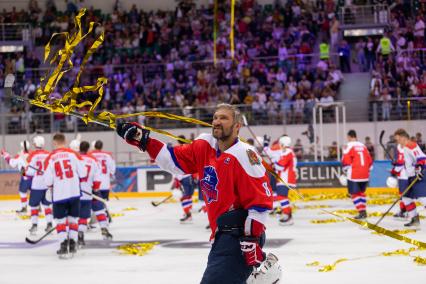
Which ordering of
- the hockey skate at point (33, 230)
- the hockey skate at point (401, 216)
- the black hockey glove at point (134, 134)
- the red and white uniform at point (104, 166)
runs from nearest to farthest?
the black hockey glove at point (134, 134) → the hockey skate at point (33, 230) → the red and white uniform at point (104, 166) → the hockey skate at point (401, 216)

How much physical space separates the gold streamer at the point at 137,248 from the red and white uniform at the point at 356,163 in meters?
5.03

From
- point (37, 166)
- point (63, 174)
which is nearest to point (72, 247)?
point (63, 174)

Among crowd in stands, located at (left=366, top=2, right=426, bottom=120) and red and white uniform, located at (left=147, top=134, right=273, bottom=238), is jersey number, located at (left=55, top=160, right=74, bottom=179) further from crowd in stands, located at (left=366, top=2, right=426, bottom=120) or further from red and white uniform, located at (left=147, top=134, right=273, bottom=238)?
crowd in stands, located at (left=366, top=2, right=426, bottom=120)

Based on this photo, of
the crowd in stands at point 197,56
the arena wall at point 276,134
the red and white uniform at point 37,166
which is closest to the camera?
the red and white uniform at point 37,166

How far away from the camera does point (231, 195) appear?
19.5ft

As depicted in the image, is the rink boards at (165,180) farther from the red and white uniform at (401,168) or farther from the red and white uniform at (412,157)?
the red and white uniform at (412,157)

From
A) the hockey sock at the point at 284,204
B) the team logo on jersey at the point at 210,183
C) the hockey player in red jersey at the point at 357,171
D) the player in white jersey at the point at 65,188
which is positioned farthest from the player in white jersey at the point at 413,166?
the team logo on jersey at the point at 210,183

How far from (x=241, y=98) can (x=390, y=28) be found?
6.30 metres

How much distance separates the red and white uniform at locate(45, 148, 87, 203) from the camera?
38.3ft

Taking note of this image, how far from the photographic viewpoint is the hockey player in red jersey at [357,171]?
16.3 meters

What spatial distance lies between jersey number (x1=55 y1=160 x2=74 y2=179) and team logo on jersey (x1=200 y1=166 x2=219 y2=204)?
→ 19.7 ft

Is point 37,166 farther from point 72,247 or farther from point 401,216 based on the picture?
point 401,216

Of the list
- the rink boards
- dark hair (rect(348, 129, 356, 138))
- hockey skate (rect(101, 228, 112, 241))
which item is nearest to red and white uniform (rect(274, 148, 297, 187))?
dark hair (rect(348, 129, 356, 138))

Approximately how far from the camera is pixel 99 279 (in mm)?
9758
